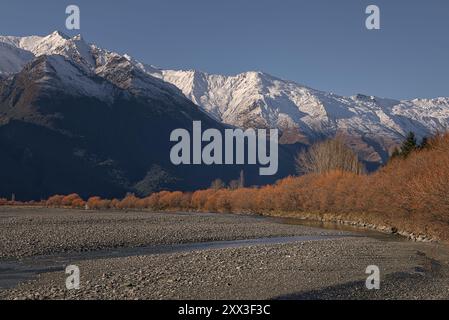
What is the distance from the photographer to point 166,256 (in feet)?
131

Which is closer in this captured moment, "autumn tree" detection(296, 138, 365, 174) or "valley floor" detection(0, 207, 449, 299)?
"valley floor" detection(0, 207, 449, 299)

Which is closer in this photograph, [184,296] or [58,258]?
[184,296]

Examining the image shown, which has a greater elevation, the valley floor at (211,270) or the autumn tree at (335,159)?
the autumn tree at (335,159)

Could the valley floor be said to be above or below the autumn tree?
below

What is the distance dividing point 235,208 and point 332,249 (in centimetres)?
11363

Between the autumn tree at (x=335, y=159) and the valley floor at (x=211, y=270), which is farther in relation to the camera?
the autumn tree at (x=335, y=159)

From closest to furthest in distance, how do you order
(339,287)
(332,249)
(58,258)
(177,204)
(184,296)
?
1. (184,296)
2. (339,287)
3. (58,258)
4. (332,249)
5. (177,204)

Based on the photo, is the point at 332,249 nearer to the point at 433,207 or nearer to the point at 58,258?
the point at 433,207

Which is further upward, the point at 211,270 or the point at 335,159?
the point at 335,159

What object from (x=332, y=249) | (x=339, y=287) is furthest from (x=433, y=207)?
(x=339, y=287)

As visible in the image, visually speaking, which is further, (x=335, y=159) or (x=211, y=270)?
(x=335, y=159)
